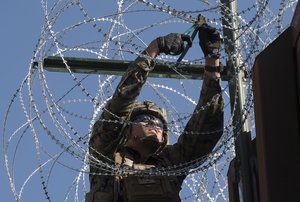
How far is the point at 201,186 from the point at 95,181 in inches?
44.1

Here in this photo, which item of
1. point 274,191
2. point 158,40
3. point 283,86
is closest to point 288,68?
point 283,86

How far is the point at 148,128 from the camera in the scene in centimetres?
1032

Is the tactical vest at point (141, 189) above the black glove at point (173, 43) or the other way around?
the other way around

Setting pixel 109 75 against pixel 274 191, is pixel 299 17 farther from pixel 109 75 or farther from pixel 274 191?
pixel 109 75

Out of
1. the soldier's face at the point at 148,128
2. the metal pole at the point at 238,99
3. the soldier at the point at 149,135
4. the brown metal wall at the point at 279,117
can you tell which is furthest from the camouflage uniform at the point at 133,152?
the brown metal wall at the point at 279,117

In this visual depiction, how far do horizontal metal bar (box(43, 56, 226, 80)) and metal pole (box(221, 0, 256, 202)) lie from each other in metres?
0.51

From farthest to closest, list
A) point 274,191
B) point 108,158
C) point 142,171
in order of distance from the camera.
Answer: point 108,158
point 142,171
point 274,191

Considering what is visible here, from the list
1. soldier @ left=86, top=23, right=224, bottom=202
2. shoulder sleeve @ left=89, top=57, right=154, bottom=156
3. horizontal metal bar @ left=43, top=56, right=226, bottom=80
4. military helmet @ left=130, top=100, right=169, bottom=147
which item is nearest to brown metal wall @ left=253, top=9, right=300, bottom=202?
horizontal metal bar @ left=43, top=56, right=226, bottom=80

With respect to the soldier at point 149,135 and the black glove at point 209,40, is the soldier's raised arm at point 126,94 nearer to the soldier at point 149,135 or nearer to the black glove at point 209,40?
the soldier at point 149,135

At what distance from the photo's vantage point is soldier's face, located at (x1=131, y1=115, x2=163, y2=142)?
10.3 m

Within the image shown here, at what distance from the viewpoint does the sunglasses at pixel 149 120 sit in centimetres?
1031

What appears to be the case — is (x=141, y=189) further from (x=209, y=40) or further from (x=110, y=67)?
(x=209, y=40)

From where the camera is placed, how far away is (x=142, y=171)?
29.9 feet

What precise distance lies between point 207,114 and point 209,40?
592 millimetres
